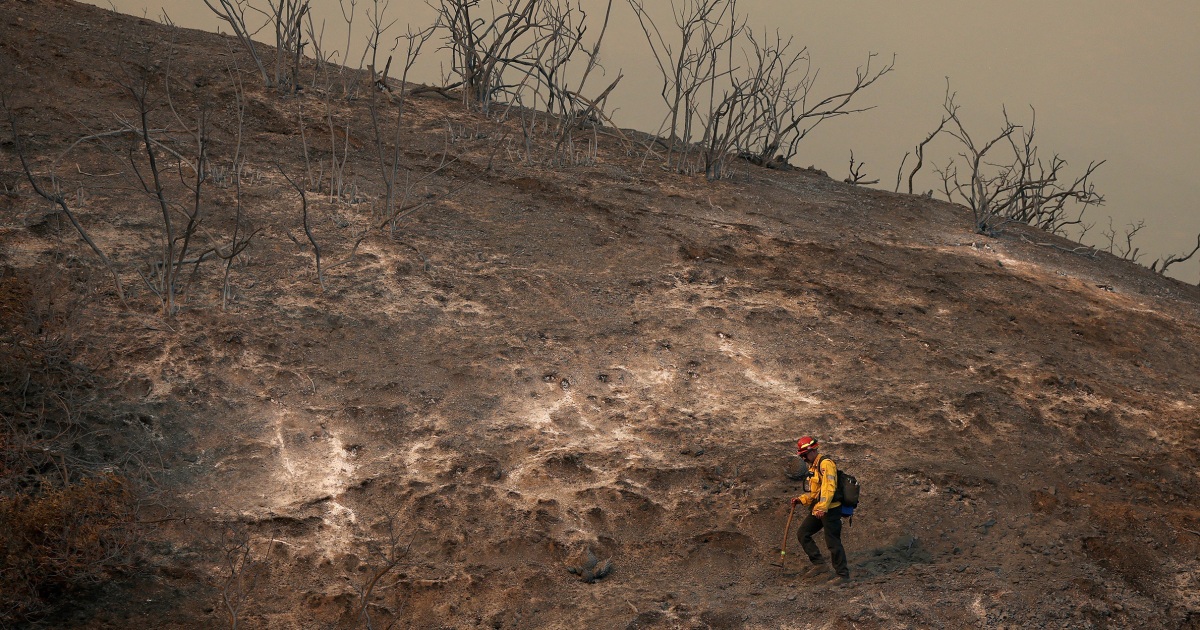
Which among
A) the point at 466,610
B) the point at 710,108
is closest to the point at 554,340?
the point at 466,610

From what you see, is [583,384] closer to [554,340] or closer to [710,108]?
[554,340]

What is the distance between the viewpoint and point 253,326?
7.03 meters

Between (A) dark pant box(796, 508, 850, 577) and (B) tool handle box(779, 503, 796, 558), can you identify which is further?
(B) tool handle box(779, 503, 796, 558)

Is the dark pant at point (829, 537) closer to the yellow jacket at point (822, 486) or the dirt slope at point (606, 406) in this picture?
the yellow jacket at point (822, 486)

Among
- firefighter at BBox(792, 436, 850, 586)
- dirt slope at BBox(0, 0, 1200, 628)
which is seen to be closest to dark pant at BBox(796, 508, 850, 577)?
firefighter at BBox(792, 436, 850, 586)

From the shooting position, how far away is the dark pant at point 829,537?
17.1 feet

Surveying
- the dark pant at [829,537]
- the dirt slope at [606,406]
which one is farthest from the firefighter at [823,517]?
the dirt slope at [606,406]

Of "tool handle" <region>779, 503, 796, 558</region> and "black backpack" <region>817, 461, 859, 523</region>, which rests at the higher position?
"black backpack" <region>817, 461, 859, 523</region>

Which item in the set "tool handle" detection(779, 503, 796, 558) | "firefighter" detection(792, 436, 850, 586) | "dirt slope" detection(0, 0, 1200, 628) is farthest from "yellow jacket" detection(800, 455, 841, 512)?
"dirt slope" detection(0, 0, 1200, 628)

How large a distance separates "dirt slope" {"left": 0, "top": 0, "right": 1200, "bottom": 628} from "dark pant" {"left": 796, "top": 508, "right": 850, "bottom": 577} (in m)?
0.19

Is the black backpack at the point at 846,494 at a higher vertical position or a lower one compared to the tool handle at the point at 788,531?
higher

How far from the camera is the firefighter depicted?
5191 millimetres

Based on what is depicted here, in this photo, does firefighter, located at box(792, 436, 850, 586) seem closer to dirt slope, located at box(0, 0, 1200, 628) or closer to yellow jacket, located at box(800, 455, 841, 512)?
yellow jacket, located at box(800, 455, 841, 512)

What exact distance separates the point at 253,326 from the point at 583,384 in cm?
233
